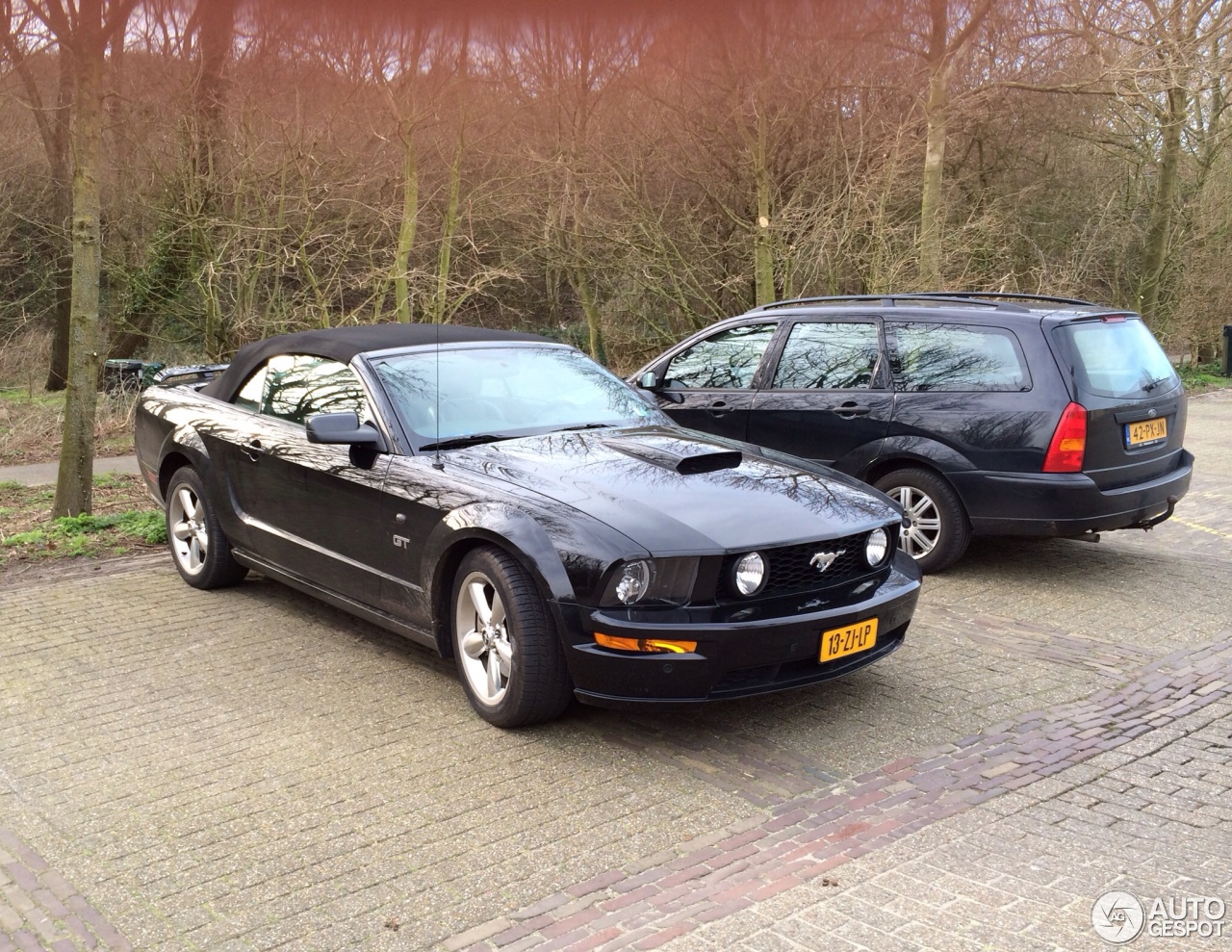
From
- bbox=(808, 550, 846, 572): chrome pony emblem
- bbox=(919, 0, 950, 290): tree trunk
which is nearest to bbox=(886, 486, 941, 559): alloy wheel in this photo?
bbox=(808, 550, 846, 572): chrome pony emblem

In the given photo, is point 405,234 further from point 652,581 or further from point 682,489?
point 652,581

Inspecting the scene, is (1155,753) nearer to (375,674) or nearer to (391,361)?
(375,674)

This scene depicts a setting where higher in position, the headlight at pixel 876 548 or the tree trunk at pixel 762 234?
the tree trunk at pixel 762 234

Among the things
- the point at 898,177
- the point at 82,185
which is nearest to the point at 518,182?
the point at 898,177

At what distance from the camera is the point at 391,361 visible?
222 inches

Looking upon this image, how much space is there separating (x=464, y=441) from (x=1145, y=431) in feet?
13.9

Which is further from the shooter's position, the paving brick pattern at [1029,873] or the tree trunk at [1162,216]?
the tree trunk at [1162,216]

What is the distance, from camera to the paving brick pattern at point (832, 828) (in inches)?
124

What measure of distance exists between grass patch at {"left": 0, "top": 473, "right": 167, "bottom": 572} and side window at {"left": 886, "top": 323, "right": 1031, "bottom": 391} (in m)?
5.21

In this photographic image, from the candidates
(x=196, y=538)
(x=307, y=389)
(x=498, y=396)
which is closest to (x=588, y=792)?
(x=498, y=396)

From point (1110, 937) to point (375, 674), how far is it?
3.28 m

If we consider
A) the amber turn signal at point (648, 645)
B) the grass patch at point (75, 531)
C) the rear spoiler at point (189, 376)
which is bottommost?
the grass patch at point (75, 531)

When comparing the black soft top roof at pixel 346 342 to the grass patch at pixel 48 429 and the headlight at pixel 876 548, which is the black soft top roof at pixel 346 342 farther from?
the grass patch at pixel 48 429

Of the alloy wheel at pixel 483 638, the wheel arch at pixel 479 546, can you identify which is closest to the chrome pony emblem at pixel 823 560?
the wheel arch at pixel 479 546
